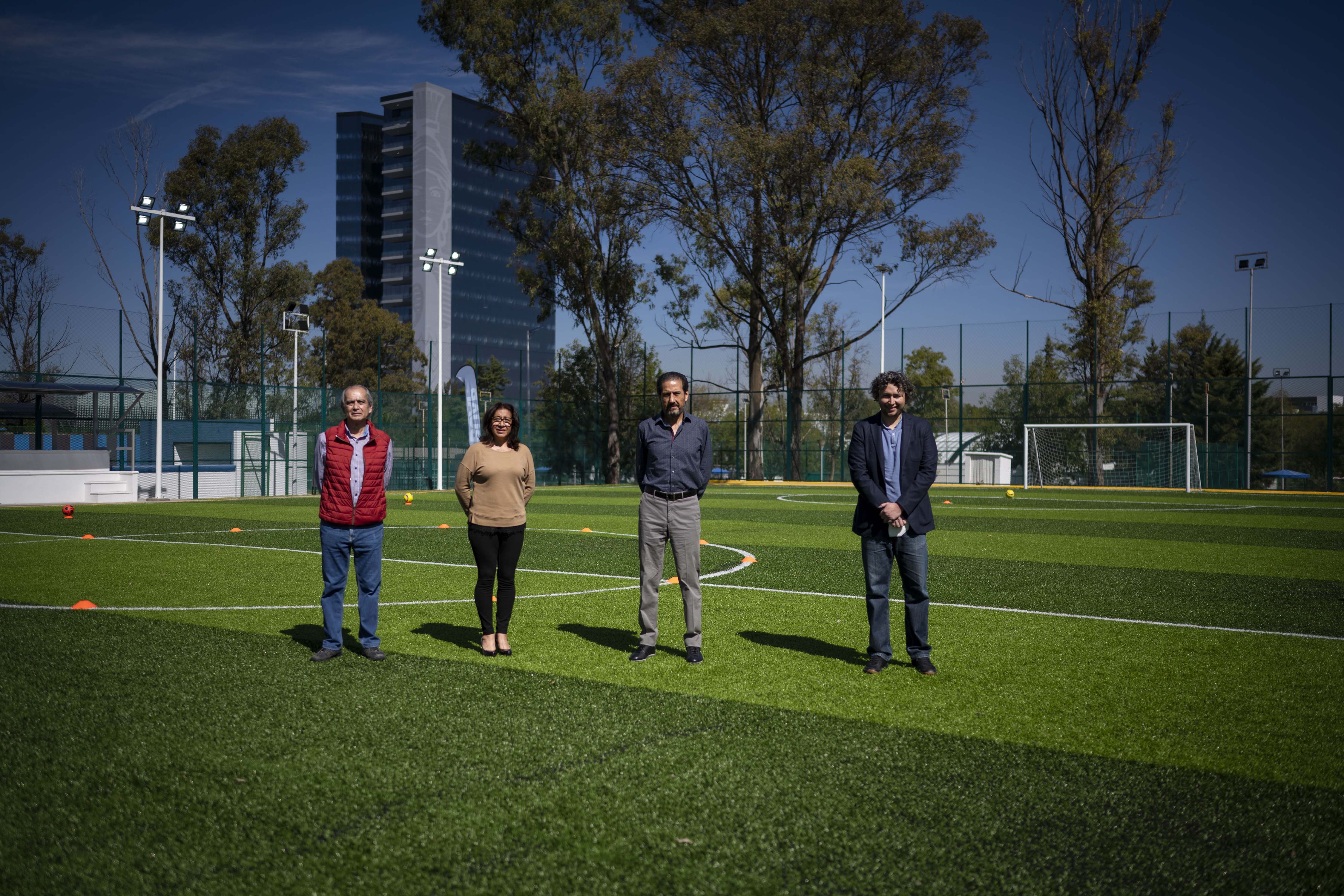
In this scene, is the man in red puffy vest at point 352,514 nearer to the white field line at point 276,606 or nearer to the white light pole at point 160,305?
the white field line at point 276,606

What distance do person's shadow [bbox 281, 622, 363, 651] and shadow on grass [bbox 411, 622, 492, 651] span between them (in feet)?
1.58

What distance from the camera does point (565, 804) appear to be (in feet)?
12.5

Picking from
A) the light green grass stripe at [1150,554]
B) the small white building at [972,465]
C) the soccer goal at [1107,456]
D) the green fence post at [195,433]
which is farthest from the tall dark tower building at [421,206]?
the light green grass stripe at [1150,554]

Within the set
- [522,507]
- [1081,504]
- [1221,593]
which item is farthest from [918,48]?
[522,507]

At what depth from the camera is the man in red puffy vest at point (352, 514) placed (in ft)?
20.6

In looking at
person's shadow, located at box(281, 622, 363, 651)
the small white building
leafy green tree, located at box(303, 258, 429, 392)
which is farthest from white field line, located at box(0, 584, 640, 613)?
leafy green tree, located at box(303, 258, 429, 392)

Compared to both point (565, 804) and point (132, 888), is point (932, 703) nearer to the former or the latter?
point (565, 804)

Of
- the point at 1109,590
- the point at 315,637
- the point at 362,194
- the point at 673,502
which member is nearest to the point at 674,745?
the point at 673,502

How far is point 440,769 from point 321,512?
2707 mm

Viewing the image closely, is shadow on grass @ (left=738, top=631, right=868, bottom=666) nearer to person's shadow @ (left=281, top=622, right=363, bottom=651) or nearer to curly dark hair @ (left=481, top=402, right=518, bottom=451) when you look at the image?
curly dark hair @ (left=481, top=402, right=518, bottom=451)

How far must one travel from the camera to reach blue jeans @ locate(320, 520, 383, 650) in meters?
6.32

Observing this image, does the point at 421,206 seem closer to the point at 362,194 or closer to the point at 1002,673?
the point at 362,194

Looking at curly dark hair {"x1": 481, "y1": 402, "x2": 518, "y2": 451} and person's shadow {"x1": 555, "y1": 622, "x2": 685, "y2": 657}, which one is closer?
curly dark hair {"x1": 481, "y1": 402, "x2": 518, "y2": 451}

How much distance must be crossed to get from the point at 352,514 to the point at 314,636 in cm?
151
